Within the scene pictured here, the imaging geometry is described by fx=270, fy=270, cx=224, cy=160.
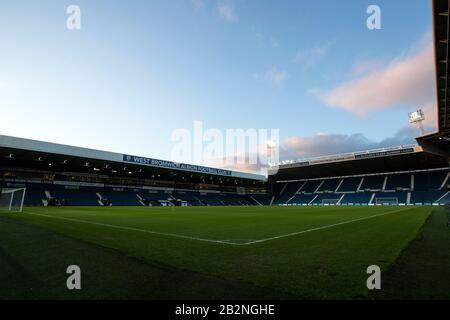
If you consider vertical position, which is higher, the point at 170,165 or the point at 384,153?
the point at 384,153

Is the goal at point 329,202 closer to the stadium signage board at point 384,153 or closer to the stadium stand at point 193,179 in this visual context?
the stadium stand at point 193,179

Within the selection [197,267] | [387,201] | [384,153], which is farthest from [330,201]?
[197,267]

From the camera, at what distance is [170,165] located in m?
54.9

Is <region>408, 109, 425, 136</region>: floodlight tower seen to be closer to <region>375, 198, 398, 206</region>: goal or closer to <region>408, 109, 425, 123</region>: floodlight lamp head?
<region>408, 109, 425, 123</region>: floodlight lamp head

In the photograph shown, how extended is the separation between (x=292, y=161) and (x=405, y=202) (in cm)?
2652

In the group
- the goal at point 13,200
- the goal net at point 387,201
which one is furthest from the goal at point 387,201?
the goal at point 13,200

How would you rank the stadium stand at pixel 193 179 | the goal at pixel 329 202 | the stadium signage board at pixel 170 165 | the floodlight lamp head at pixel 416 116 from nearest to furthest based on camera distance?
the stadium stand at pixel 193 179 → the stadium signage board at pixel 170 165 → the floodlight lamp head at pixel 416 116 → the goal at pixel 329 202

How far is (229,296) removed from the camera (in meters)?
3.69

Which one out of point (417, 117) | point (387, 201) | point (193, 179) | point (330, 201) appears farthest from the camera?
point (193, 179)

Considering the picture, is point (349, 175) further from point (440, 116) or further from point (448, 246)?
point (448, 246)

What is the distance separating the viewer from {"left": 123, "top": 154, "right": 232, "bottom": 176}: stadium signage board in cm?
4920

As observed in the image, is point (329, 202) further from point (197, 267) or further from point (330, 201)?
Answer: point (197, 267)

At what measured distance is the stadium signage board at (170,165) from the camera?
161 ft
